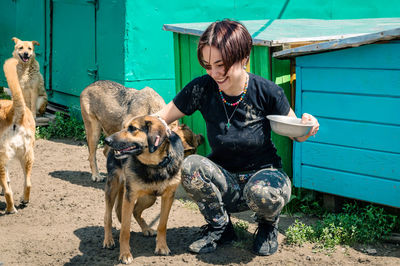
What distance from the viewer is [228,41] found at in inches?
143

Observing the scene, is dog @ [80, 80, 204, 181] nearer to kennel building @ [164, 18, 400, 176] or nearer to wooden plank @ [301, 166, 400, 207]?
kennel building @ [164, 18, 400, 176]

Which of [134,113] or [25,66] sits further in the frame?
[25,66]

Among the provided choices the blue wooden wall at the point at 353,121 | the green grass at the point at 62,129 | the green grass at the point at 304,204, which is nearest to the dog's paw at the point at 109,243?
the green grass at the point at 304,204

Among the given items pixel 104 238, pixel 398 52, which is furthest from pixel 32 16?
pixel 398 52

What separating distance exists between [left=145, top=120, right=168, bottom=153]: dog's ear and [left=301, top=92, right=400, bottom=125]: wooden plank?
1786mm

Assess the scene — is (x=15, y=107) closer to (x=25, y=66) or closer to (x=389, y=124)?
(x=389, y=124)

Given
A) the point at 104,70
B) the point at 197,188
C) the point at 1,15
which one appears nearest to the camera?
the point at 197,188

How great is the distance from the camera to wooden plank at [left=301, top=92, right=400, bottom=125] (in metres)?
4.46

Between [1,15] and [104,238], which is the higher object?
[1,15]

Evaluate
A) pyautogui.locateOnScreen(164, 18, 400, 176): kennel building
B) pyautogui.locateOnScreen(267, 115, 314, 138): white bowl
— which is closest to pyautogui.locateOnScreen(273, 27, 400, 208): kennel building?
pyautogui.locateOnScreen(164, 18, 400, 176): kennel building

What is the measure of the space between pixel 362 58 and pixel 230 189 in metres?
1.74

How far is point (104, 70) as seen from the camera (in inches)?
337

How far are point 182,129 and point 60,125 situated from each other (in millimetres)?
3776

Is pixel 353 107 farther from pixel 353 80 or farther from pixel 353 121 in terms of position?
pixel 353 80
